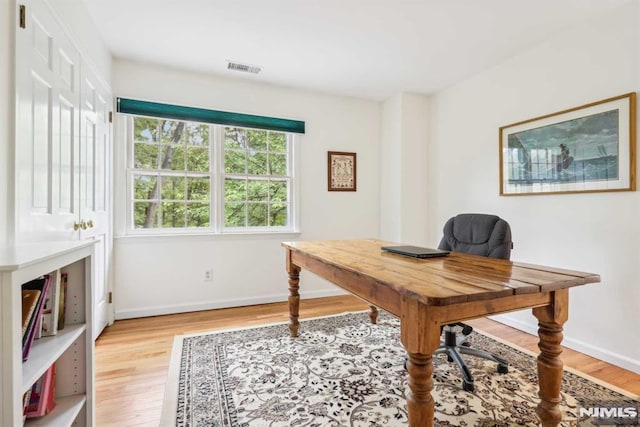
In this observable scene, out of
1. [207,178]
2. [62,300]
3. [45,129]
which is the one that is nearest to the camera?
[62,300]

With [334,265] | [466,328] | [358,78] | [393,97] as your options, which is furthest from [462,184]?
[334,265]

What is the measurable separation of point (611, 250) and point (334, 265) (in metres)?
2.02

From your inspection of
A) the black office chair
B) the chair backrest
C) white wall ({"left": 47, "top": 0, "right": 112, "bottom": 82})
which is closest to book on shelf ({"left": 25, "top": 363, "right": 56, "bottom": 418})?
the black office chair

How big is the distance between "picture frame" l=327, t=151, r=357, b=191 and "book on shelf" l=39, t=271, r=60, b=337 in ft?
9.42

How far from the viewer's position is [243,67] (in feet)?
10.0

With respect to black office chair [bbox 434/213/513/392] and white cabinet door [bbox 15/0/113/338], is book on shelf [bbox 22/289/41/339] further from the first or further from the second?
black office chair [bbox 434/213/513/392]

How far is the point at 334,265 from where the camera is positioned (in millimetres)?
1622

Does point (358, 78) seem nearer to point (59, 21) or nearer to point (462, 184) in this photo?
point (462, 184)

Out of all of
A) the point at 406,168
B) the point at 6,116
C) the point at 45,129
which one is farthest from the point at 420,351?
the point at 406,168

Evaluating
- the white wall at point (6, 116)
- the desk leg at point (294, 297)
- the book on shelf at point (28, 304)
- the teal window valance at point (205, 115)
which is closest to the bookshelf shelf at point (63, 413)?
the book on shelf at point (28, 304)

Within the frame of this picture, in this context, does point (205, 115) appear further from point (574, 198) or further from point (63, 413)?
point (574, 198)

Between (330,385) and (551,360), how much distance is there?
3.61 ft

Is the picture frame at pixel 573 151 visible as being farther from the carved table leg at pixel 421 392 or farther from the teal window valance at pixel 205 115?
the teal window valance at pixel 205 115

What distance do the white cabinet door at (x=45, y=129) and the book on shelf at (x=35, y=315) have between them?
0.37 metres
